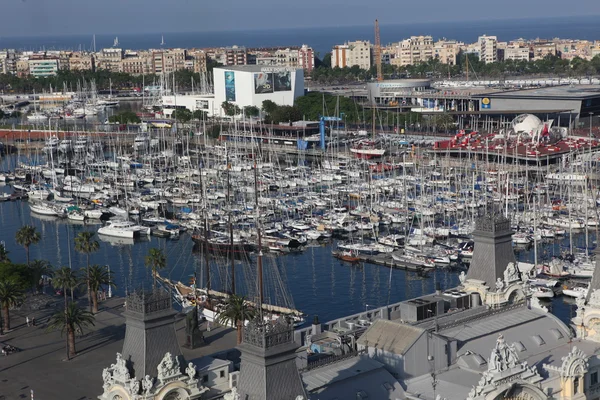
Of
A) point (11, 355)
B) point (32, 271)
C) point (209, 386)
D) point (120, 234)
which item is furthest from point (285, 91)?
point (209, 386)

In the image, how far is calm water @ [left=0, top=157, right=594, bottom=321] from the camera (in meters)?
64.4

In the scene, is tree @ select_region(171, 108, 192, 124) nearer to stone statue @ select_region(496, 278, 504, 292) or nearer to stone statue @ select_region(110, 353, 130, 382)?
stone statue @ select_region(496, 278, 504, 292)

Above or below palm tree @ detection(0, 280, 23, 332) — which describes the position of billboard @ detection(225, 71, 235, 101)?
above

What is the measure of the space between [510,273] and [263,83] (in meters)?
122

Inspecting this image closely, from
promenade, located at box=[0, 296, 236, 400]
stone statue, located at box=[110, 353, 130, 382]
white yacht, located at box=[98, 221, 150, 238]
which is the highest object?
stone statue, located at box=[110, 353, 130, 382]

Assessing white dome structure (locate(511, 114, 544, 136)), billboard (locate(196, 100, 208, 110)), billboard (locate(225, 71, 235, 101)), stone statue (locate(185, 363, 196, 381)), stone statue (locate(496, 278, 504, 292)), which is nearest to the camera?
stone statue (locate(185, 363, 196, 381))

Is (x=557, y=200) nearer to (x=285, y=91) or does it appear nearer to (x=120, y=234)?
(x=120, y=234)

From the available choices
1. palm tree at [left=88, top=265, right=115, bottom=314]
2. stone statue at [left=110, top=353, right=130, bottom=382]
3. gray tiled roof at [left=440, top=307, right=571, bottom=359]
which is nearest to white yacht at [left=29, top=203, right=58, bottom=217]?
palm tree at [left=88, top=265, right=115, bottom=314]

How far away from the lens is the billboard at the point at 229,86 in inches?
6245

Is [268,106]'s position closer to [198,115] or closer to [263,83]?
[263,83]

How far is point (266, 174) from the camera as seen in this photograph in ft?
344

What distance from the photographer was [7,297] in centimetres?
5153

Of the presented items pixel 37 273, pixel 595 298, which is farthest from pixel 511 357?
pixel 37 273

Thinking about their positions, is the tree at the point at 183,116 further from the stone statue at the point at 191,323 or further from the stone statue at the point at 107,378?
the stone statue at the point at 107,378
